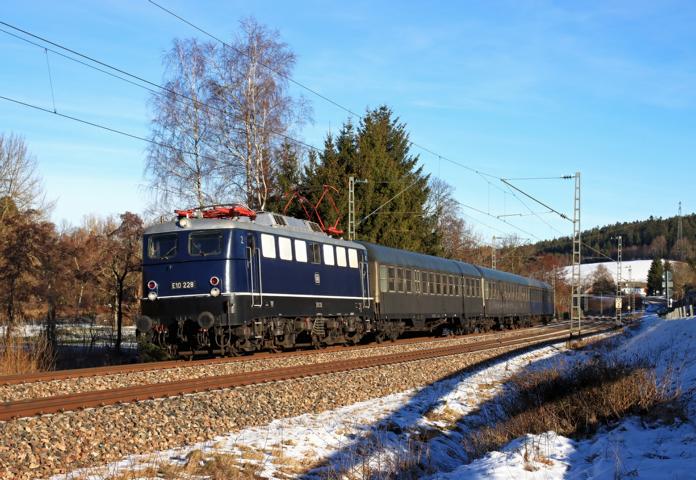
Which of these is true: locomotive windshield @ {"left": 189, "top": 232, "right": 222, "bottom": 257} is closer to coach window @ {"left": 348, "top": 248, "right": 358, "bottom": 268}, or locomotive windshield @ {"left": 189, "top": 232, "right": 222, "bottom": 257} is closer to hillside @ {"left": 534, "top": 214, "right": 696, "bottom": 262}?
coach window @ {"left": 348, "top": 248, "right": 358, "bottom": 268}

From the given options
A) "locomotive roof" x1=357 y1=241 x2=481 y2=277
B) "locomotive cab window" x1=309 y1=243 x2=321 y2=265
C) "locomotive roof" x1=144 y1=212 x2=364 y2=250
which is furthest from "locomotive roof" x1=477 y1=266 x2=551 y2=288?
"locomotive cab window" x1=309 y1=243 x2=321 y2=265

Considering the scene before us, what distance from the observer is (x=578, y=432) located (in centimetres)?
980

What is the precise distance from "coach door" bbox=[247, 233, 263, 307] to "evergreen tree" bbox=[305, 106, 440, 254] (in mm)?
18288

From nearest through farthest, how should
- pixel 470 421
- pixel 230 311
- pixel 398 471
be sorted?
pixel 398 471 < pixel 470 421 < pixel 230 311

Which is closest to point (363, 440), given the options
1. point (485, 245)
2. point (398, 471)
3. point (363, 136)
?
point (398, 471)

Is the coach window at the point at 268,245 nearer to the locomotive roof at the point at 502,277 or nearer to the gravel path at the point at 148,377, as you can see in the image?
→ the gravel path at the point at 148,377

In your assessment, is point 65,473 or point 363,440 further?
point 363,440

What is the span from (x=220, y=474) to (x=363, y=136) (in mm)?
38509

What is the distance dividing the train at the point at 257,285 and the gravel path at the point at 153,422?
4.41 m

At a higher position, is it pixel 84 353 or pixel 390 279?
pixel 390 279

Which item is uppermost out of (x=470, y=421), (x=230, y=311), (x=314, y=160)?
(x=314, y=160)

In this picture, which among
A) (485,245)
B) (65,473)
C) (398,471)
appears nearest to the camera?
(65,473)

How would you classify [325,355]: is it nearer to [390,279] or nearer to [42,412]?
[390,279]

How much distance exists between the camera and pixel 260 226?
18875 millimetres
